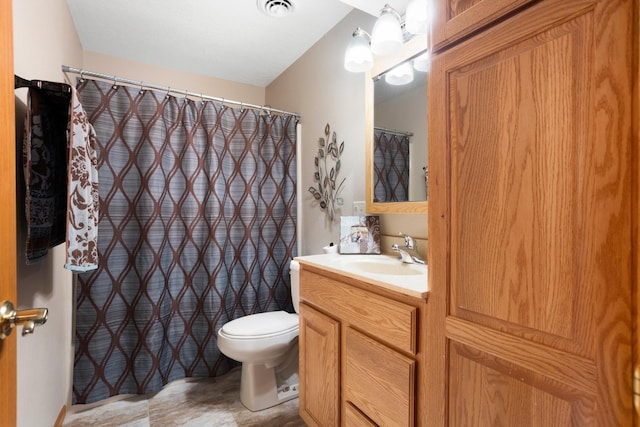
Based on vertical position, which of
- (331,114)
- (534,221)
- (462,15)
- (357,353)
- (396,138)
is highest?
(331,114)

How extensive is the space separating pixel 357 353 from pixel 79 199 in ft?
4.04

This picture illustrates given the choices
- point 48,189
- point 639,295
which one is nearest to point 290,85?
point 48,189

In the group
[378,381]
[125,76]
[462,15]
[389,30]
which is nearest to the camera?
[462,15]

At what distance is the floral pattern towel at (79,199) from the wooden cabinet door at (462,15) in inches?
49.6

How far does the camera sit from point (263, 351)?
163 cm

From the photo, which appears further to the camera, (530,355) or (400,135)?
(400,135)

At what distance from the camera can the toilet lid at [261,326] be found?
1.65 m

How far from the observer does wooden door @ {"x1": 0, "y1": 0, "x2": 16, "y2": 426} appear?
56cm

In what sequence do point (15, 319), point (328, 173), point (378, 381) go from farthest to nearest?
1. point (328, 173)
2. point (378, 381)
3. point (15, 319)

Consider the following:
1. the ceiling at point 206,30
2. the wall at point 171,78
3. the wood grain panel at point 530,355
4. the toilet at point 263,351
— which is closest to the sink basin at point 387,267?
the toilet at point 263,351

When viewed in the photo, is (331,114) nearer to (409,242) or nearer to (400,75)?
(400,75)

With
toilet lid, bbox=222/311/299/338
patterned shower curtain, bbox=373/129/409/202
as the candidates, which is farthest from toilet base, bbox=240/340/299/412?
patterned shower curtain, bbox=373/129/409/202

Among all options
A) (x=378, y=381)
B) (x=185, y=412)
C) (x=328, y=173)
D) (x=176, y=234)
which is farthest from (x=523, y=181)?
(x=185, y=412)

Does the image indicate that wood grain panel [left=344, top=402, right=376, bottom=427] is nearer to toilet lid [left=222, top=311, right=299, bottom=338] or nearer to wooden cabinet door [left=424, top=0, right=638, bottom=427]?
wooden cabinet door [left=424, top=0, right=638, bottom=427]
